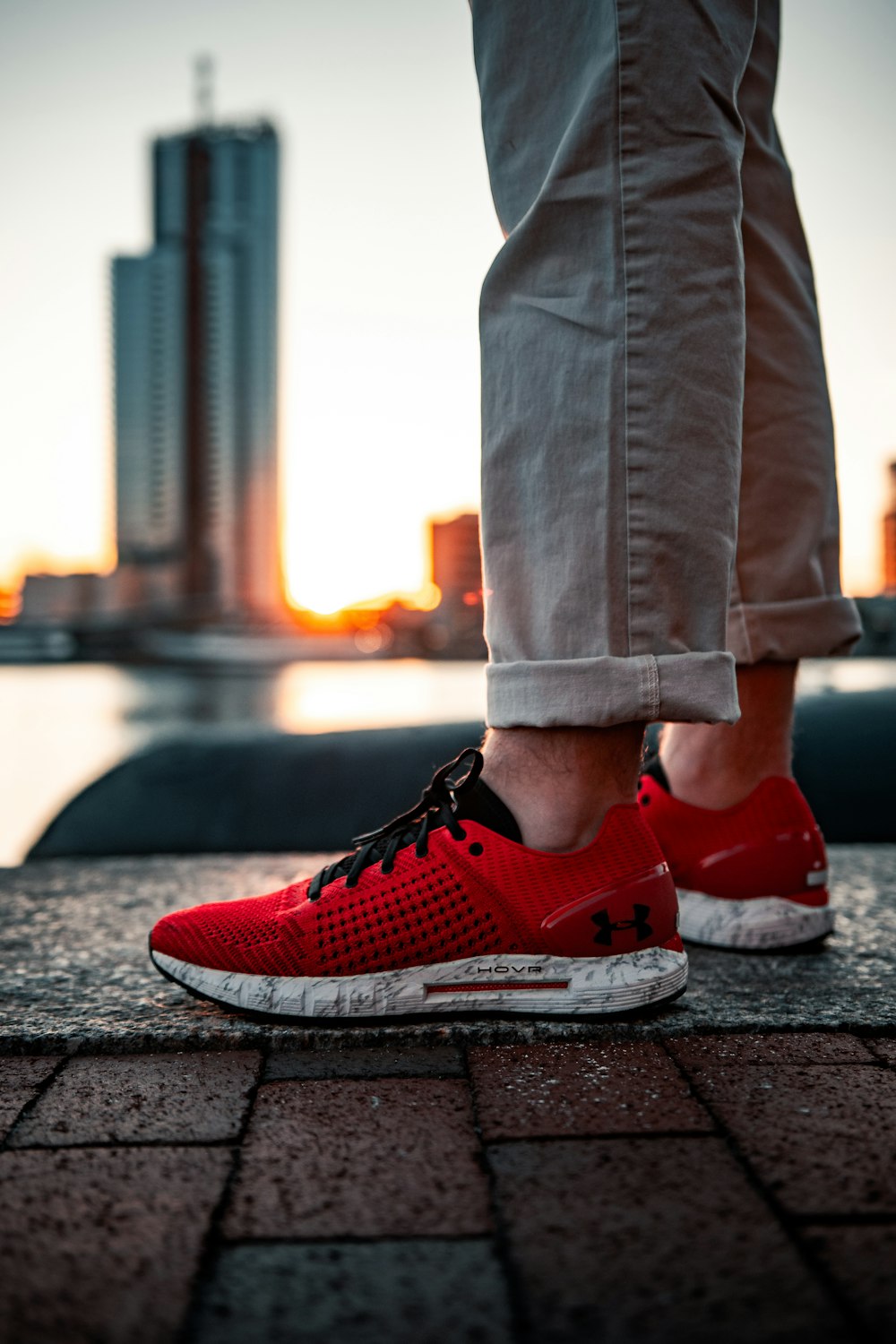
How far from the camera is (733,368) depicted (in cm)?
92

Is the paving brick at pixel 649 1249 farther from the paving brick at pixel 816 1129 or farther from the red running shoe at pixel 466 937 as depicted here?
the red running shoe at pixel 466 937

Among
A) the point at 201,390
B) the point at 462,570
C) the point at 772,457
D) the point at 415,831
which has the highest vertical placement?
the point at 201,390

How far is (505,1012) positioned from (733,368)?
657 millimetres

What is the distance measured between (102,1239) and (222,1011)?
373 millimetres

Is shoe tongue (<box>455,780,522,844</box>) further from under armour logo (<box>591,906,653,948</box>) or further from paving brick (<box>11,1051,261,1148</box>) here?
paving brick (<box>11,1051,261,1148</box>)

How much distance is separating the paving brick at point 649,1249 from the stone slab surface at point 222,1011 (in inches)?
8.6

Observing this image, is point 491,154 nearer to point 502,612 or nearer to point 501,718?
point 502,612

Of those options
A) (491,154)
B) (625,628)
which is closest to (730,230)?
(491,154)

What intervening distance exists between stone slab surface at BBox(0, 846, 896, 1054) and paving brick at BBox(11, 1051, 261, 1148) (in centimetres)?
4

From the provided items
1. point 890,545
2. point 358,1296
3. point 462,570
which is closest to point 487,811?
point 358,1296

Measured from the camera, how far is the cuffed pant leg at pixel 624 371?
873mm

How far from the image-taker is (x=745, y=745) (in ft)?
3.82

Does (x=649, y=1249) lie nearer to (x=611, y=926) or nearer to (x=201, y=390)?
(x=611, y=926)

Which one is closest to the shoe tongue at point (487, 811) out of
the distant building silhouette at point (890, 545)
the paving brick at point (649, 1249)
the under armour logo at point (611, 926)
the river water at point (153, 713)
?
the under armour logo at point (611, 926)
